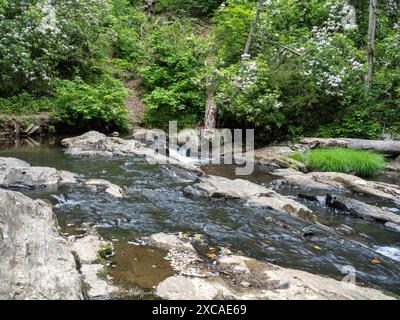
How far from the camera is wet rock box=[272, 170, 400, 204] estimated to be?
8.66 meters

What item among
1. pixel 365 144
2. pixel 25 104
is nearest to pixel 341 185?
pixel 365 144

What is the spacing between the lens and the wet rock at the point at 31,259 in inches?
121

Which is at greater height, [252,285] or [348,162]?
[348,162]

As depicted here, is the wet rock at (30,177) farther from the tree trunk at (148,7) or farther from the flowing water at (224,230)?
the tree trunk at (148,7)

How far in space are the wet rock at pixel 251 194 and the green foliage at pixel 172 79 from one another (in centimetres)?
737

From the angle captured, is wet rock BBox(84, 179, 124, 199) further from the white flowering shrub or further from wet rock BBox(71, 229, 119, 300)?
the white flowering shrub

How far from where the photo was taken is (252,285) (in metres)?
3.78

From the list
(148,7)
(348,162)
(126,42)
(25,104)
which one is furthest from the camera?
(148,7)

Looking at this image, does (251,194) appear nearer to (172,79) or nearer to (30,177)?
(30,177)

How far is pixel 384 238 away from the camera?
6.13 meters

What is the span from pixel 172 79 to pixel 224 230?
12.3 metres

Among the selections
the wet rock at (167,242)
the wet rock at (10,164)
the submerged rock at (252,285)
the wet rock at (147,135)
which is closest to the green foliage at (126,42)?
the wet rock at (147,135)

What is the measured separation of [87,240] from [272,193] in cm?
412

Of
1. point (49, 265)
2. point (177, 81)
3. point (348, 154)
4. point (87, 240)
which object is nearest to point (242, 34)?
point (177, 81)
